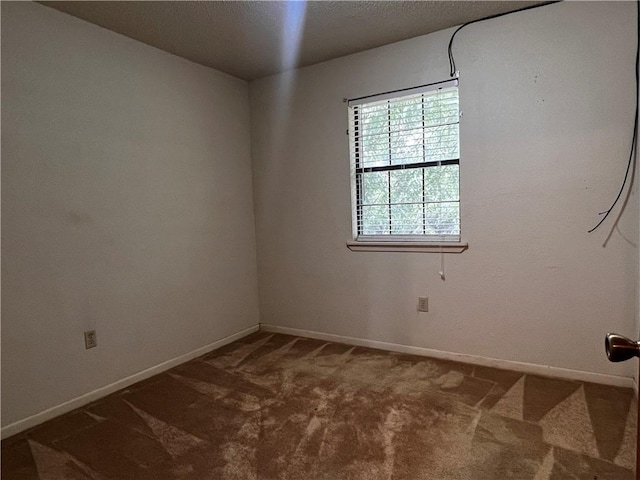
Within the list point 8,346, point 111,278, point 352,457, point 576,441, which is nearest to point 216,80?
point 111,278

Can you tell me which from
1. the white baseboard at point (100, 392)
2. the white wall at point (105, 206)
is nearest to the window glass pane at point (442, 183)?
the white wall at point (105, 206)

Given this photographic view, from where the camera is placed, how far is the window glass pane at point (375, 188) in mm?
3090

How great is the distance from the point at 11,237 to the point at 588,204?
327 cm

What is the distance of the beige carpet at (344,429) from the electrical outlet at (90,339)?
1.17 ft

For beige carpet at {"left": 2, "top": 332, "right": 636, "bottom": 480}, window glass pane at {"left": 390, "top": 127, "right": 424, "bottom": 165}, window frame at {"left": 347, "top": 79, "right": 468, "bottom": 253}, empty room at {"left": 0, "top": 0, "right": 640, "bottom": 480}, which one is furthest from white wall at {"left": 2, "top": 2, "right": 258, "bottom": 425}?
window glass pane at {"left": 390, "top": 127, "right": 424, "bottom": 165}

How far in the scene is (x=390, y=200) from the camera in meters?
3.07

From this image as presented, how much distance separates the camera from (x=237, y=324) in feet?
11.6

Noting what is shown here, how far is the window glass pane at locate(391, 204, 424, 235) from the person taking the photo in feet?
9.73

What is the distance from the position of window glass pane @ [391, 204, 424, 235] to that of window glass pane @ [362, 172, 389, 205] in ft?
0.42

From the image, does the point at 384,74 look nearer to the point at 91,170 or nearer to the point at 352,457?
the point at 91,170

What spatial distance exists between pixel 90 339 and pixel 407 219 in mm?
2317

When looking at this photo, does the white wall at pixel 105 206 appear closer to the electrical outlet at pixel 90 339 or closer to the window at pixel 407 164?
the electrical outlet at pixel 90 339

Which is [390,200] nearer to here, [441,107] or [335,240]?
[335,240]

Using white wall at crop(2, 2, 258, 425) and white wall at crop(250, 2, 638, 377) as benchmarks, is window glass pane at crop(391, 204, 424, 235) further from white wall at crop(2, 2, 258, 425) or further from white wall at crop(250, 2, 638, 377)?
white wall at crop(2, 2, 258, 425)
